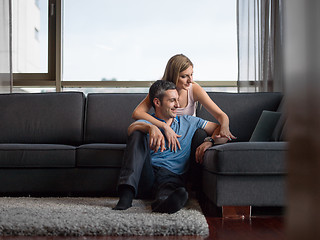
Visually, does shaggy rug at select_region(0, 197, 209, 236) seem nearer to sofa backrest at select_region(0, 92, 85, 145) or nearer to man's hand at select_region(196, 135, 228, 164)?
man's hand at select_region(196, 135, 228, 164)

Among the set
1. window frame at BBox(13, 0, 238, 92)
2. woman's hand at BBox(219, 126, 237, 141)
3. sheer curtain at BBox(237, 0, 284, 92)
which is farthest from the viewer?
window frame at BBox(13, 0, 238, 92)

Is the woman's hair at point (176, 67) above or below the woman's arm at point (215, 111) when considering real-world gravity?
above

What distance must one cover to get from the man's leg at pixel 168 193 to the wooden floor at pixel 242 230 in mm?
174

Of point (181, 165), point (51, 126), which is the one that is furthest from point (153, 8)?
point (181, 165)

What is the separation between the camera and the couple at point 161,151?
6.42ft

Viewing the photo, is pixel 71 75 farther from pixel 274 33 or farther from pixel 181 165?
pixel 181 165

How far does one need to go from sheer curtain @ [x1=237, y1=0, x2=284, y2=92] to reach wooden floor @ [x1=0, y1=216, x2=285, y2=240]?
245 centimetres

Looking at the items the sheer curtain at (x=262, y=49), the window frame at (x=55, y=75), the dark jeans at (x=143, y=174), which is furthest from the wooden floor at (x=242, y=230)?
the window frame at (x=55, y=75)

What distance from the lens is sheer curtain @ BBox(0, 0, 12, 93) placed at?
14.3 ft

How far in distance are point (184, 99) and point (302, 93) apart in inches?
98.9

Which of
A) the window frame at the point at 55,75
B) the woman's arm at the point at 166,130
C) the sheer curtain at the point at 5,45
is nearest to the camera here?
the woman's arm at the point at 166,130

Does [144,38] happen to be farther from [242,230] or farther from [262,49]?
[242,230]

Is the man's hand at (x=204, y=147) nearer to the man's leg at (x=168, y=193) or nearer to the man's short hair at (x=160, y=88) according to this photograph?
the man's leg at (x=168, y=193)

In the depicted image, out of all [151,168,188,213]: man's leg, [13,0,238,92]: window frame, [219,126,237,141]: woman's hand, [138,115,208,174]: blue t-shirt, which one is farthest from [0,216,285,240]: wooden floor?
[13,0,238,92]: window frame
